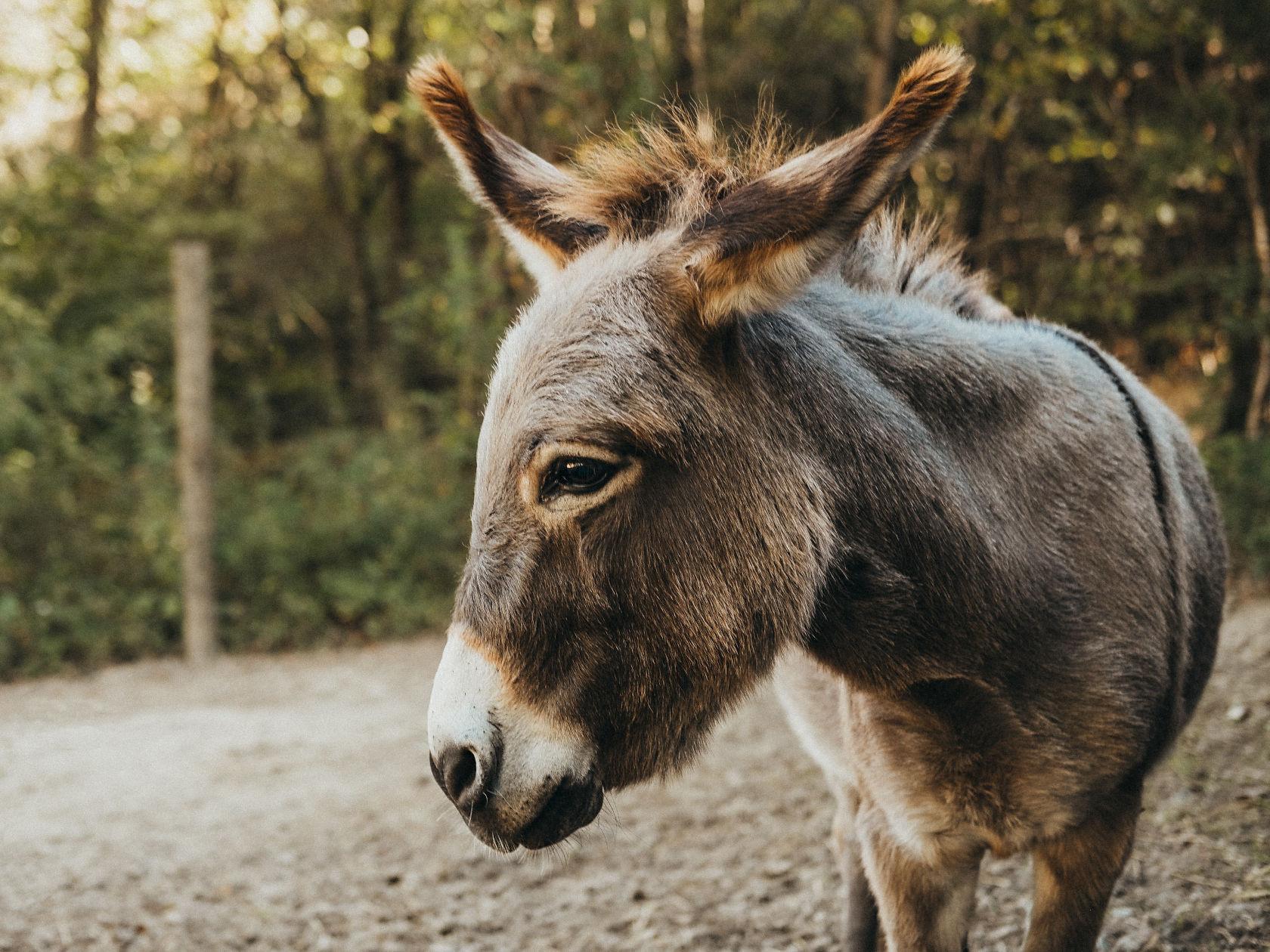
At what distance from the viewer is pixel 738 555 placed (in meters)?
1.83

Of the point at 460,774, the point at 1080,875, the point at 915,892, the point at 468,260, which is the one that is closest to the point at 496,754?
the point at 460,774

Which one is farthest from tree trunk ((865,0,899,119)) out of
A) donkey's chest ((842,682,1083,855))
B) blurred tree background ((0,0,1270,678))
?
donkey's chest ((842,682,1083,855))

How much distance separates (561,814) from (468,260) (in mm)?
8001

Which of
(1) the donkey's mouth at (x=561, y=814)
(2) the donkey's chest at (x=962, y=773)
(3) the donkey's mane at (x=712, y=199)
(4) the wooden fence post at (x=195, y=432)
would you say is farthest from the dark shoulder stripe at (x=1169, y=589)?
(4) the wooden fence post at (x=195, y=432)

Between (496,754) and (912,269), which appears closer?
(496,754)

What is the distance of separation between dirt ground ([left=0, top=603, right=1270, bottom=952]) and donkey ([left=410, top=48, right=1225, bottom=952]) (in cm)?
54

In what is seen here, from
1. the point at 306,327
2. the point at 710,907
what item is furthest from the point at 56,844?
the point at 306,327

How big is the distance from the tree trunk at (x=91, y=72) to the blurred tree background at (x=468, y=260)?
0.10ft

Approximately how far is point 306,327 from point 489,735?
13431 mm

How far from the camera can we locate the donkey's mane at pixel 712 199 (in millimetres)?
2073

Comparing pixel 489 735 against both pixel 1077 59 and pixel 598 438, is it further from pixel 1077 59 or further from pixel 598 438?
pixel 1077 59

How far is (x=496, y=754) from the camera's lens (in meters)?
1.71

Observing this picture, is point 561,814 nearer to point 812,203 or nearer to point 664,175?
point 812,203

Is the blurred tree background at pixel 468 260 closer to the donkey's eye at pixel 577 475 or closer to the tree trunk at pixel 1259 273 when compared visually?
the tree trunk at pixel 1259 273
